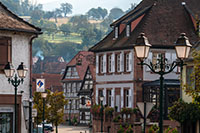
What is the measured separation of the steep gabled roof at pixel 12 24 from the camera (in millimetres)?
33406

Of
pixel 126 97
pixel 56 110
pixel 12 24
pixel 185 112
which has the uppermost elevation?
pixel 12 24

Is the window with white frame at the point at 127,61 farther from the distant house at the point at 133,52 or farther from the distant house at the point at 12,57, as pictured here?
the distant house at the point at 12,57

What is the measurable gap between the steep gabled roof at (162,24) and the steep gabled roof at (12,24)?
2546cm

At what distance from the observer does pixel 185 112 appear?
35.6 metres

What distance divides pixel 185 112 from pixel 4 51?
9289 millimetres

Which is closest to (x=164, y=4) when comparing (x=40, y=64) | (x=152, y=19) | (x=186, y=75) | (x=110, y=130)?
(x=152, y=19)

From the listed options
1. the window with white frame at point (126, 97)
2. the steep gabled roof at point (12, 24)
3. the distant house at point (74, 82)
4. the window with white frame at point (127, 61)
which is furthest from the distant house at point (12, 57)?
the distant house at point (74, 82)

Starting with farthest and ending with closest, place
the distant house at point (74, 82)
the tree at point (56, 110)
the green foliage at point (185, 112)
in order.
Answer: the distant house at point (74, 82), the tree at point (56, 110), the green foliage at point (185, 112)

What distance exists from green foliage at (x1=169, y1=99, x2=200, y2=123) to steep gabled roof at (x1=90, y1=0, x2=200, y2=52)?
75.6ft

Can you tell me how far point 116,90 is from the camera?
62469mm

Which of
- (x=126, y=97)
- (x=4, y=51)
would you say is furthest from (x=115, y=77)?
(x=4, y=51)

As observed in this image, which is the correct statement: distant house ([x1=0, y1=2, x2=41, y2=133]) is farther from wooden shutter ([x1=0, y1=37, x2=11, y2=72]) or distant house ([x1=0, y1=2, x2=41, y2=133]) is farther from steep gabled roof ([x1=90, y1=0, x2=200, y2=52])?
steep gabled roof ([x1=90, y1=0, x2=200, y2=52])

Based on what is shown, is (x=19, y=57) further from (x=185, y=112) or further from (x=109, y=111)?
(x=109, y=111)

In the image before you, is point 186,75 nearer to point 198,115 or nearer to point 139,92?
point 198,115
